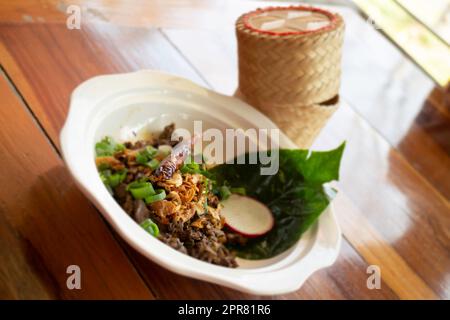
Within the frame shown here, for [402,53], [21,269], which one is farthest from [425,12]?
[21,269]

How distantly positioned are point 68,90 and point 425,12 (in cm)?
144

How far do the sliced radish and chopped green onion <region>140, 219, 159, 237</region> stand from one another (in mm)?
166

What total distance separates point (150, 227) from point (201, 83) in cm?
60

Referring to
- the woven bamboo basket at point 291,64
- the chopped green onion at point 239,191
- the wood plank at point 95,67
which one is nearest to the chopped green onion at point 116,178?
the wood plank at point 95,67

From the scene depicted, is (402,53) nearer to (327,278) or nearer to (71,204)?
(327,278)

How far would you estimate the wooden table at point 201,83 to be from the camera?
0.71m

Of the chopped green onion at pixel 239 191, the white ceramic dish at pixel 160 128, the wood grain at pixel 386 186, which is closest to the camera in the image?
the white ceramic dish at pixel 160 128

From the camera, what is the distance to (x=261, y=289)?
2.26 ft

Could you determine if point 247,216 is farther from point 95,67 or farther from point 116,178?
point 95,67

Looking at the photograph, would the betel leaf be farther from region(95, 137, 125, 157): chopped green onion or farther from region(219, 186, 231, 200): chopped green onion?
region(95, 137, 125, 157): chopped green onion

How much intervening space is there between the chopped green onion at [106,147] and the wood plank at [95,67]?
0.10 metres

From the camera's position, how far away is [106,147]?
0.81m

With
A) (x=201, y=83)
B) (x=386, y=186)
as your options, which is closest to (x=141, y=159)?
(x=201, y=83)

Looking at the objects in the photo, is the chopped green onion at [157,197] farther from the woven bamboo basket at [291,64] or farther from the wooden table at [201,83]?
the woven bamboo basket at [291,64]
